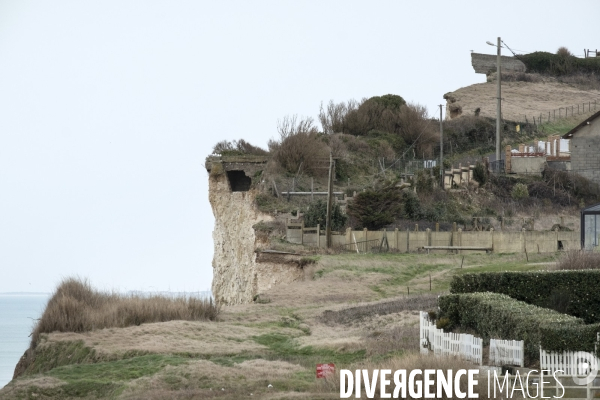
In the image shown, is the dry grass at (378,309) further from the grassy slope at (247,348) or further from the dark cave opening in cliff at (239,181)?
the dark cave opening in cliff at (239,181)

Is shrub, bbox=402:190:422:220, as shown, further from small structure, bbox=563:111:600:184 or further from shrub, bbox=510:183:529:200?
small structure, bbox=563:111:600:184

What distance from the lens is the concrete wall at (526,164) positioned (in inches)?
2948

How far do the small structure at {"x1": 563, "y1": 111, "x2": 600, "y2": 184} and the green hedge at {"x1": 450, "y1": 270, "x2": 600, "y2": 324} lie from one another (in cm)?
4341

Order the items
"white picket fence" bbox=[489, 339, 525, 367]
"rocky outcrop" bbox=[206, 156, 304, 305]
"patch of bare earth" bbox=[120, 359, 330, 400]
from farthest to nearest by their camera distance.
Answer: "rocky outcrop" bbox=[206, 156, 304, 305], "white picket fence" bbox=[489, 339, 525, 367], "patch of bare earth" bbox=[120, 359, 330, 400]

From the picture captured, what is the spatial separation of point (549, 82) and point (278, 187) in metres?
55.1

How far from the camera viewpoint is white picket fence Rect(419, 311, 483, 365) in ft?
74.5

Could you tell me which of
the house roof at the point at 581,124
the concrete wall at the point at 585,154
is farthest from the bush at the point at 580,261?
the concrete wall at the point at 585,154

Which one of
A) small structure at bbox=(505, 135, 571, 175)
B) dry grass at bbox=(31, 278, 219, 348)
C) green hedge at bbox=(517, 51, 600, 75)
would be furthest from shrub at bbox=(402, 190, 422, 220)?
green hedge at bbox=(517, 51, 600, 75)

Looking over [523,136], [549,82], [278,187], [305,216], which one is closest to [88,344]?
[305,216]

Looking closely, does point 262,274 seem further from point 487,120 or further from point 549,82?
point 549,82

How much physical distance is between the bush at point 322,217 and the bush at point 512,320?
101ft

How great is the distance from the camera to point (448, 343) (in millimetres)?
24203

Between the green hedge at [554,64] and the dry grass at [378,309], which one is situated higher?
the green hedge at [554,64]

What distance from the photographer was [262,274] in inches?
2127
